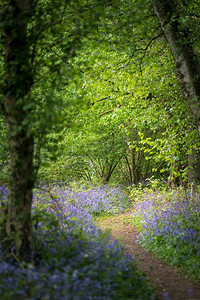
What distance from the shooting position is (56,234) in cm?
486

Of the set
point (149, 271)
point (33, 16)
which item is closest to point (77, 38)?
point (33, 16)

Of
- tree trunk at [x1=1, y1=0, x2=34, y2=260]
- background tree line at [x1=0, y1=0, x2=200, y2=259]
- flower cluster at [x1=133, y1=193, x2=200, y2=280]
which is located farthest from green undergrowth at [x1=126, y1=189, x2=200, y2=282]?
tree trunk at [x1=1, y1=0, x2=34, y2=260]

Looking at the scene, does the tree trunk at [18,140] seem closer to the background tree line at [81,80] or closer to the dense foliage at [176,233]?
the background tree line at [81,80]

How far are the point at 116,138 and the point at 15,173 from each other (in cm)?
1336

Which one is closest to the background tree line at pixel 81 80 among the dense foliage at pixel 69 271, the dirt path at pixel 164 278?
the dense foliage at pixel 69 271

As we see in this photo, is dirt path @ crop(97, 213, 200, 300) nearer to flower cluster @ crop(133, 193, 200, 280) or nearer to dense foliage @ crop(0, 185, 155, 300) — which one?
flower cluster @ crop(133, 193, 200, 280)

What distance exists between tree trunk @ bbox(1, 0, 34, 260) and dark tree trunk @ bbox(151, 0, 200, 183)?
414cm

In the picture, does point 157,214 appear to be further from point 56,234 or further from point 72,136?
point 72,136

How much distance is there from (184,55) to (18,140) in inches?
195

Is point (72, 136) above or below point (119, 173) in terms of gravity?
above

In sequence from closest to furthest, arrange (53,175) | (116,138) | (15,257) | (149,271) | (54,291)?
(54,291)
(15,257)
(149,271)
(53,175)
(116,138)

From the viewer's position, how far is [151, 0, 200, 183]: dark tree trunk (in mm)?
7211

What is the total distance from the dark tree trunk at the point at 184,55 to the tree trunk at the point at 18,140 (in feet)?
13.6

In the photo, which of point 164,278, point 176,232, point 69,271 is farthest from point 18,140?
point 176,232
